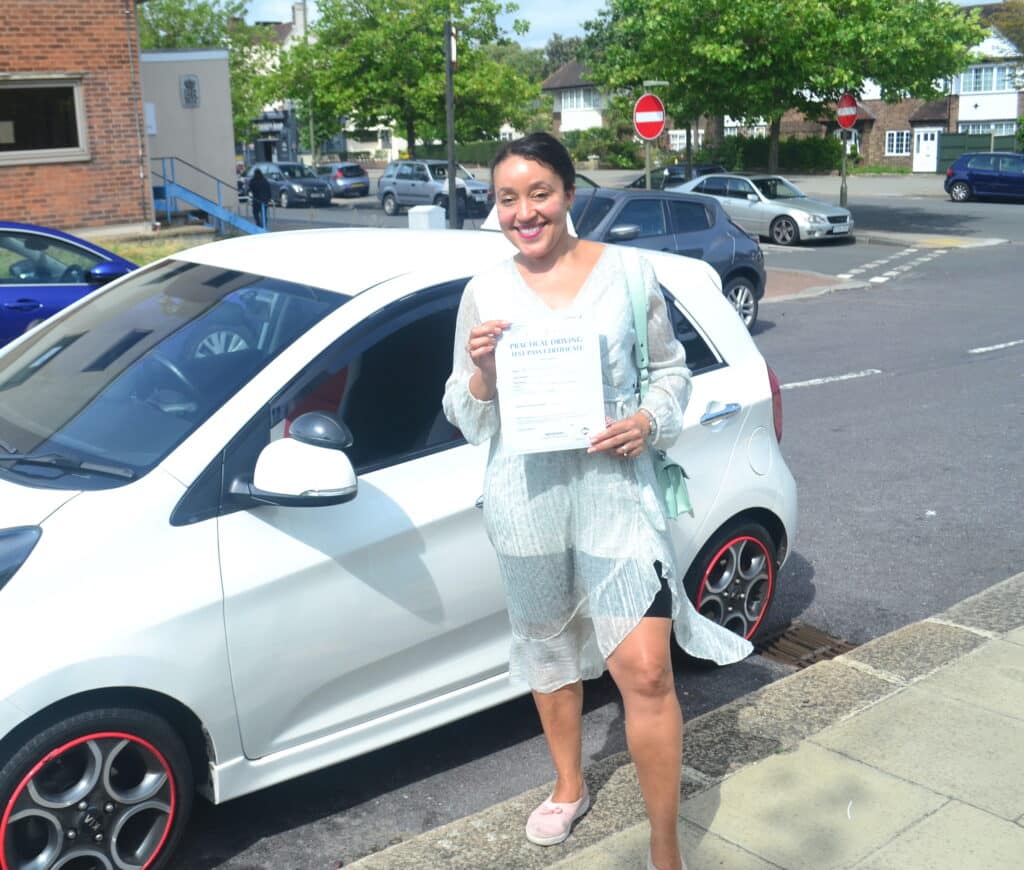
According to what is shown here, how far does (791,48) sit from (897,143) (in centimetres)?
4621

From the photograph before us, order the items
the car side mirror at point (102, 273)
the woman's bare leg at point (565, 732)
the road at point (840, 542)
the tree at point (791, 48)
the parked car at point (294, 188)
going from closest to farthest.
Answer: the woman's bare leg at point (565, 732) → the road at point (840, 542) → the car side mirror at point (102, 273) → the tree at point (791, 48) → the parked car at point (294, 188)

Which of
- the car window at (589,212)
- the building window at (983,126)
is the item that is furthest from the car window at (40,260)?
the building window at (983,126)

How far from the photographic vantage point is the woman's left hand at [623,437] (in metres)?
2.72

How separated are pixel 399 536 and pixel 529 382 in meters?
0.90

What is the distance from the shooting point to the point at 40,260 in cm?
894

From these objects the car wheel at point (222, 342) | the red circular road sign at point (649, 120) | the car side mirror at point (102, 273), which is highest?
the red circular road sign at point (649, 120)

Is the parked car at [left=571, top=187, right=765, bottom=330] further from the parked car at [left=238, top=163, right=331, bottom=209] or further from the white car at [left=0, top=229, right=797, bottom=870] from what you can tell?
the parked car at [left=238, top=163, right=331, bottom=209]

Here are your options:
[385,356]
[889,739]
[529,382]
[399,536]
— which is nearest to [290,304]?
[385,356]

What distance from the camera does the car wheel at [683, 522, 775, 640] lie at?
4.36 m

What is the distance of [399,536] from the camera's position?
3.44 metres

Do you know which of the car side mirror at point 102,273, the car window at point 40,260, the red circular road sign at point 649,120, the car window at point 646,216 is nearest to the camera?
the car side mirror at point 102,273

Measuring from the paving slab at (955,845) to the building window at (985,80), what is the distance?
70266 mm

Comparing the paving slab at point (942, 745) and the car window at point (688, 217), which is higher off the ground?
the car window at point (688, 217)

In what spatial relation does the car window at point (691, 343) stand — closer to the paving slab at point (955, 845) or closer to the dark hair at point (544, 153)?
the dark hair at point (544, 153)
